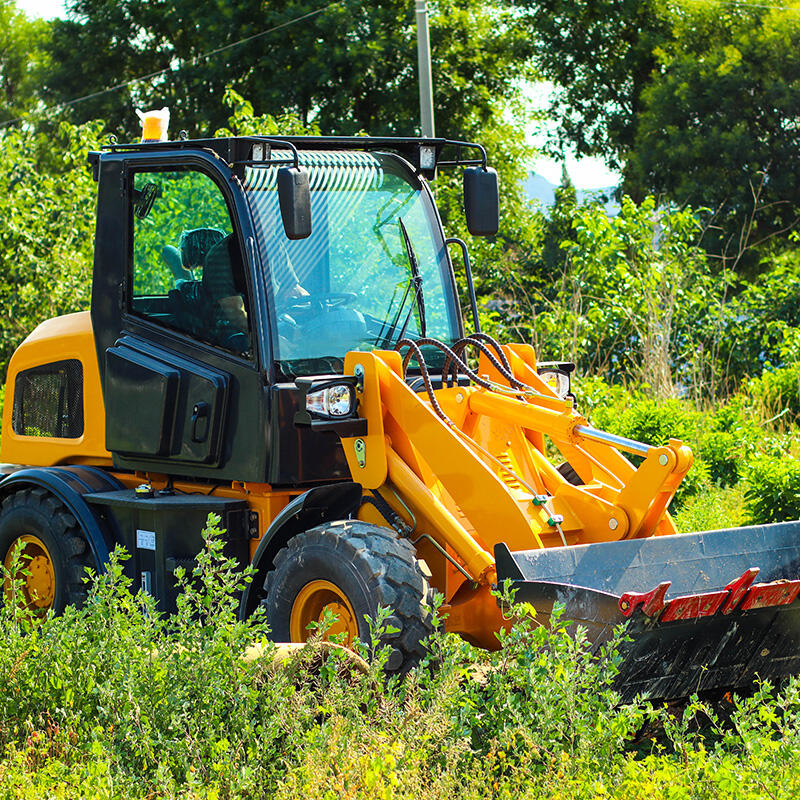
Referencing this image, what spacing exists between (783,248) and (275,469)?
21758 millimetres

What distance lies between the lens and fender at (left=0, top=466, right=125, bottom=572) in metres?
6.00

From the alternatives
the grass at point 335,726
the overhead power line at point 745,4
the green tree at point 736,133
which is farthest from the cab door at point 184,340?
the overhead power line at point 745,4

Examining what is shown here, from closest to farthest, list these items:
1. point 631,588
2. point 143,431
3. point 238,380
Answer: point 631,588, point 238,380, point 143,431

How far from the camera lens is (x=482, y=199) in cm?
601

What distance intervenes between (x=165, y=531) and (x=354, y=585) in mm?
1506

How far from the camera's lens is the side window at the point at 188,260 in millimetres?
5609

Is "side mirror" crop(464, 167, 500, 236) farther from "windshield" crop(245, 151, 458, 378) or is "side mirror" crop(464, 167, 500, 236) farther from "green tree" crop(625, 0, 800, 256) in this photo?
"green tree" crop(625, 0, 800, 256)

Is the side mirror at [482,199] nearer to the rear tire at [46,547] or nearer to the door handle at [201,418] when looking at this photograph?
the door handle at [201,418]

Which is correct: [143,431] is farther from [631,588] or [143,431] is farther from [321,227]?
[631,588]

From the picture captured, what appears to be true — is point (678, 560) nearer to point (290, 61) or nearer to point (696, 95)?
point (696, 95)

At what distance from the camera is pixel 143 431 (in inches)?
234

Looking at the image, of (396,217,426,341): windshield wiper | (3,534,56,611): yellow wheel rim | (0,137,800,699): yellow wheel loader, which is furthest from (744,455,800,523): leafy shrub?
(3,534,56,611): yellow wheel rim

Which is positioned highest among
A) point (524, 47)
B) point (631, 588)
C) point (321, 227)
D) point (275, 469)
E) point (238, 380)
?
point (524, 47)

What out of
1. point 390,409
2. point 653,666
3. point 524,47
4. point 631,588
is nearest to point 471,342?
point 390,409
